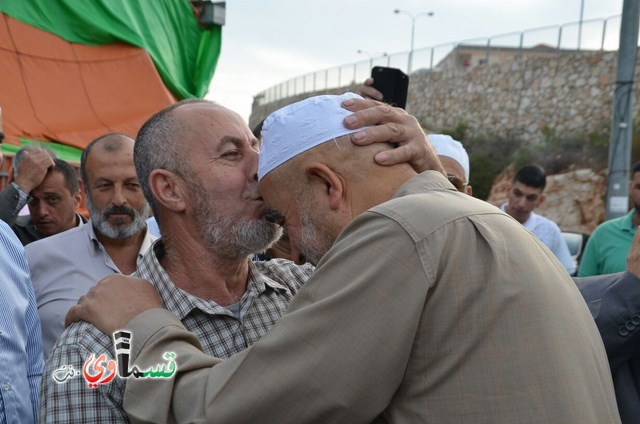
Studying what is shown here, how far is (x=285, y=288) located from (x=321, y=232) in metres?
0.75

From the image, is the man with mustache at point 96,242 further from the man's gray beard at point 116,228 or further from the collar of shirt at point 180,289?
the collar of shirt at point 180,289

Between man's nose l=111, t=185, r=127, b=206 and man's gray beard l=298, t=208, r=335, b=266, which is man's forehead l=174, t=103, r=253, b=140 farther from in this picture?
man's nose l=111, t=185, r=127, b=206

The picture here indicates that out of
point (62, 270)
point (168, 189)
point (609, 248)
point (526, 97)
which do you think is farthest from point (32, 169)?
point (526, 97)

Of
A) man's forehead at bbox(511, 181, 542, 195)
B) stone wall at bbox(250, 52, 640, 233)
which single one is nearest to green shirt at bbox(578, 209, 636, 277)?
man's forehead at bbox(511, 181, 542, 195)

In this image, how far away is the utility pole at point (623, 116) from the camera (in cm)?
823

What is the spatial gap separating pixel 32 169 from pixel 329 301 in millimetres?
3910

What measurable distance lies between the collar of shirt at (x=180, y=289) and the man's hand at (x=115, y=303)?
0.14m

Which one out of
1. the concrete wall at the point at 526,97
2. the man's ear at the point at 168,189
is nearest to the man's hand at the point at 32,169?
the man's ear at the point at 168,189

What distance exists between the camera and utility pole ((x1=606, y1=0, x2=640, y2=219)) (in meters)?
8.23

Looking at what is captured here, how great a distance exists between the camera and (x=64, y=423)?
73.8 inches

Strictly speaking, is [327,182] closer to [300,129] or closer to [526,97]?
[300,129]

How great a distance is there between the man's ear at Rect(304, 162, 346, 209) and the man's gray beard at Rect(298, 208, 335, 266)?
74 millimetres

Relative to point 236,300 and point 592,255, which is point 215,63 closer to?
point 592,255

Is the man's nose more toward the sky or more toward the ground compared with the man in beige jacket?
more toward the ground
